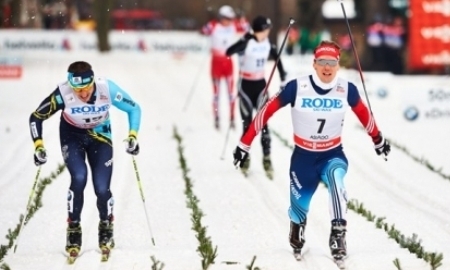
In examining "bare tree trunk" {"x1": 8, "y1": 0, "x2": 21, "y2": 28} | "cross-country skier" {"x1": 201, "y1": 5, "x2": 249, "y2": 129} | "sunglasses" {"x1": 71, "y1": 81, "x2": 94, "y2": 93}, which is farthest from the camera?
"bare tree trunk" {"x1": 8, "y1": 0, "x2": 21, "y2": 28}

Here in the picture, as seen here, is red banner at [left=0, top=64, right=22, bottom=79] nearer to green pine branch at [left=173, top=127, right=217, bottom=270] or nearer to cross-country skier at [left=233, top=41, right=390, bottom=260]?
green pine branch at [left=173, top=127, right=217, bottom=270]

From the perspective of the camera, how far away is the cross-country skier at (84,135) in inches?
357

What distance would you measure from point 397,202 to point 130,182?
12.1ft

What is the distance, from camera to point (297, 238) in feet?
29.7

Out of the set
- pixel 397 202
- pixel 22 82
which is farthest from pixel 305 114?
pixel 22 82

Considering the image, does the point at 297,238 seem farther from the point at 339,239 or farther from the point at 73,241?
the point at 73,241

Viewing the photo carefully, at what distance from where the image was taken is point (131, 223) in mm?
10930

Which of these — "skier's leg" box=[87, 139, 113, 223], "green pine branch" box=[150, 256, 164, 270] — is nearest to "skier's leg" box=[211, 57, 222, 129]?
"skier's leg" box=[87, 139, 113, 223]

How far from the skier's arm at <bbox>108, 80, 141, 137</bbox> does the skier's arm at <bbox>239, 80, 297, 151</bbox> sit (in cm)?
110

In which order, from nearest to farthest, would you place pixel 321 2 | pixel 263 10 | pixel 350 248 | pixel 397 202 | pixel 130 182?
pixel 350 248 < pixel 397 202 < pixel 130 182 < pixel 263 10 < pixel 321 2

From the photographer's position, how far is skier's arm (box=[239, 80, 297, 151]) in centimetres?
880

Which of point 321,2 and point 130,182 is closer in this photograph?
point 130,182

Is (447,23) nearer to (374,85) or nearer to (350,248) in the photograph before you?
(374,85)

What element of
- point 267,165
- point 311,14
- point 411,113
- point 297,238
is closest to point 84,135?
point 297,238
